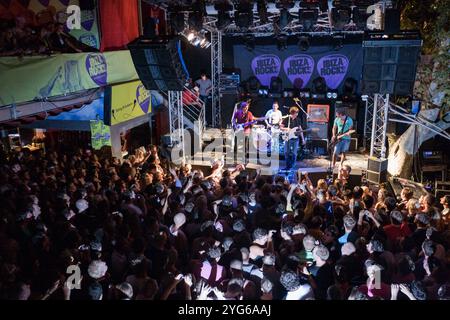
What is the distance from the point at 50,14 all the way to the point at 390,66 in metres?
6.66

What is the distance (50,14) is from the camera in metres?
7.96

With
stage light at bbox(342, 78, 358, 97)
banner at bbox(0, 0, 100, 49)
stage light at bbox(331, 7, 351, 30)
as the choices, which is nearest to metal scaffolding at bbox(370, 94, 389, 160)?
stage light at bbox(331, 7, 351, 30)

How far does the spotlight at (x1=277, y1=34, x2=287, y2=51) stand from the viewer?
12060 mm

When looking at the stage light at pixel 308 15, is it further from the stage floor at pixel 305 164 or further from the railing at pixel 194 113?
the railing at pixel 194 113

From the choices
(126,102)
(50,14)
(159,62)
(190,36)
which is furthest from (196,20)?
(50,14)

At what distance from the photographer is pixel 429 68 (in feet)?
30.8

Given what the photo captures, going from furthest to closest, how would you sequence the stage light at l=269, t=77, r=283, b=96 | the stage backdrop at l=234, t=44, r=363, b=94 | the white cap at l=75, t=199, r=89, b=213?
1. the stage light at l=269, t=77, r=283, b=96
2. the stage backdrop at l=234, t=44, r=363, b=94
3. the white cap at l=75, t=199, r=89, b=213

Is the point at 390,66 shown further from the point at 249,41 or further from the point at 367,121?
the point at 249,41


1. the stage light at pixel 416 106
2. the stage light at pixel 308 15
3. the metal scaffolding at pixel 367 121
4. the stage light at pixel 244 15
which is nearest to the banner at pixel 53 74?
the stage light at pixel 244 15

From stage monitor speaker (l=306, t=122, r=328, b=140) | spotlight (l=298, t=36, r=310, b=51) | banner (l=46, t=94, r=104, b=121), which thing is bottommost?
stage monitor speaker (l=306, t=122, r=328, b=140)

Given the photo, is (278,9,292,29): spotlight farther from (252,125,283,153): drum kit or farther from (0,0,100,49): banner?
(0,0,100,49): banner

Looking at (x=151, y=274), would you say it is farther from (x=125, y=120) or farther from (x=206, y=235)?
(x=125, y=120)

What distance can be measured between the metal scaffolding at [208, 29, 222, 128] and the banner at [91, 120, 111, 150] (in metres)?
4.48

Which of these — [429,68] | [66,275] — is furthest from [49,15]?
[429,68]
